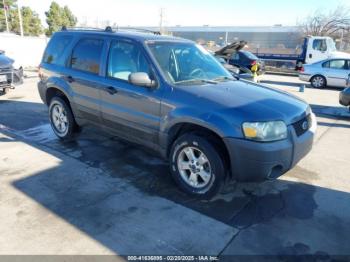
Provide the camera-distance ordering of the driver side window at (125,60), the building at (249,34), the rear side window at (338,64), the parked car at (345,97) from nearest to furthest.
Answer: the driver side window at (125,60), the parked car at (345,97), the rear side window at (338,64), the building at (249,34)

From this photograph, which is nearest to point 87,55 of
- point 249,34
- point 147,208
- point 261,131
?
point 147,208

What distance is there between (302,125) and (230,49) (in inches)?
580

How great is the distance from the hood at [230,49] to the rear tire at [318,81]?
450cm

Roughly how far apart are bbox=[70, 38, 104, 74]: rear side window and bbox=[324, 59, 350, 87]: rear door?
482 inches

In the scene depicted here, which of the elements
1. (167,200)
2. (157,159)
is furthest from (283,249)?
(157,159)

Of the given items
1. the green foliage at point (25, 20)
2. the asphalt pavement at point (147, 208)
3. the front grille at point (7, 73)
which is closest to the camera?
the asphalt pavement at point (147, 208)

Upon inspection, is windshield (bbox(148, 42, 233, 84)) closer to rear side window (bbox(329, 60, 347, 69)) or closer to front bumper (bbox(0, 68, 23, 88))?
front bumper (bbox(0, 68, 23, 88))

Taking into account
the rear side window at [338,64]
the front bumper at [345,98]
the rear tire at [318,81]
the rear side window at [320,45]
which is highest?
the rear side window at [320,45]

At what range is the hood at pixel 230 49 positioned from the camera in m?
17.3

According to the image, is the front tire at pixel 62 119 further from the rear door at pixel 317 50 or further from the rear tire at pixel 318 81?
the rear door at pixel 317 50

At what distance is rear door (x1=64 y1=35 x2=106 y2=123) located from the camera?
4832 millimetres

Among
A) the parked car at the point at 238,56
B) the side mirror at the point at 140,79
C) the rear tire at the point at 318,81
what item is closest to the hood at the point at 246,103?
the side mirror at the point at 140,79

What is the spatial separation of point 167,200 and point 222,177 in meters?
0.72

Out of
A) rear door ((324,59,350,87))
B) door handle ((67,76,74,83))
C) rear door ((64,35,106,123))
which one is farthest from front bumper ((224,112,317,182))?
rear door ((324,59,350,87))
